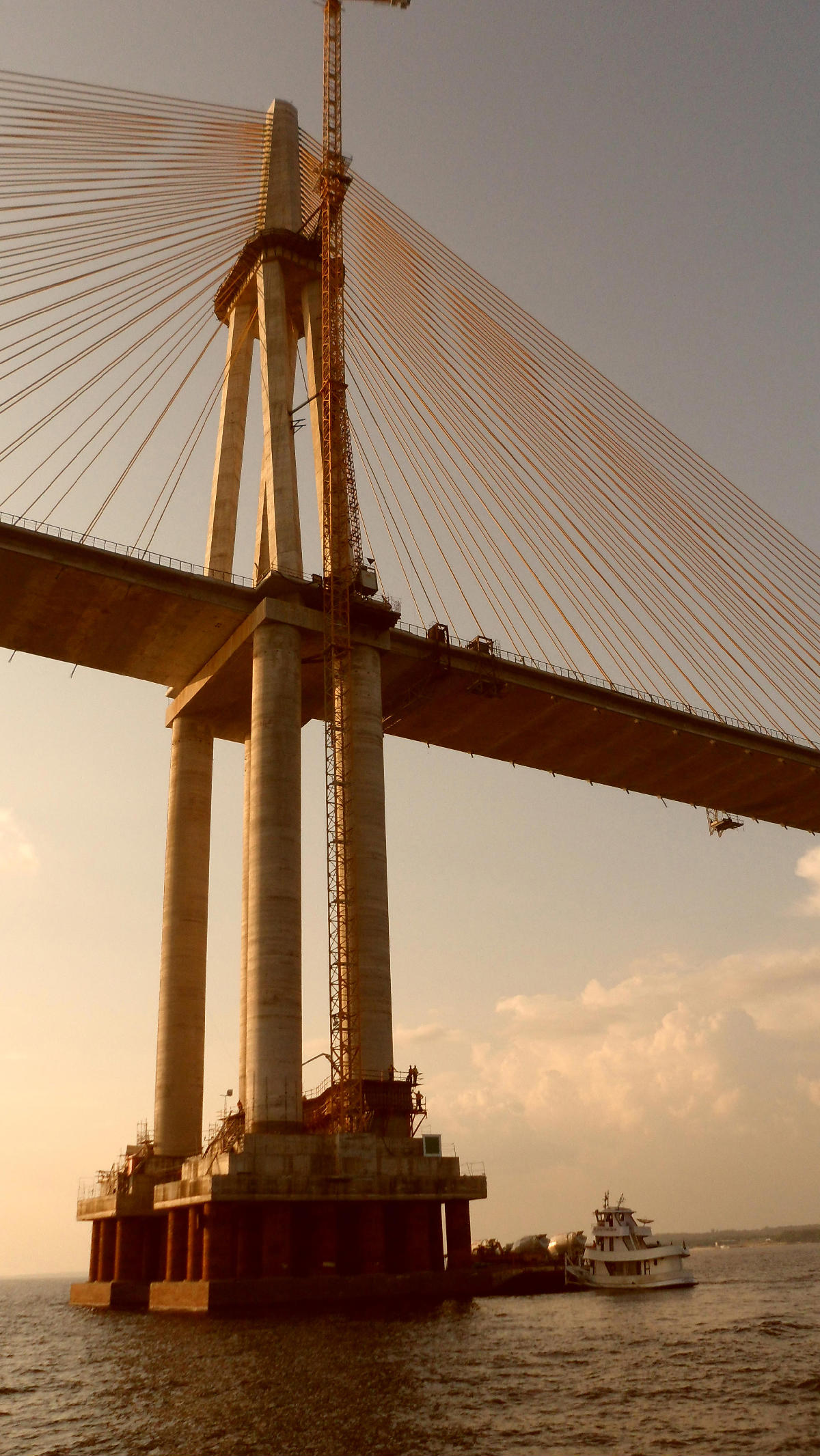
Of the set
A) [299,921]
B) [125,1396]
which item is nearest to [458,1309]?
[299,921]

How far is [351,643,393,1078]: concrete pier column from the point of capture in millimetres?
44688

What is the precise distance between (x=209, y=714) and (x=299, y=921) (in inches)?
595

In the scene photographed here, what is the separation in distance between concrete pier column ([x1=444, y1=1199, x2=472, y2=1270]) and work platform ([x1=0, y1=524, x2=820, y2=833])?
74.2 ft

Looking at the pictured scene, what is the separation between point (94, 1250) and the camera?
49844mm

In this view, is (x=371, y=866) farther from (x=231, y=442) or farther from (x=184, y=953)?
(x=231, y=442)

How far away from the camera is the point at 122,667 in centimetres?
5388

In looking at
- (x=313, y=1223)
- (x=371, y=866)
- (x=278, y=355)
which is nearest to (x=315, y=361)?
(x=278, y=355)

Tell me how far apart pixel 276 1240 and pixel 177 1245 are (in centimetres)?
537

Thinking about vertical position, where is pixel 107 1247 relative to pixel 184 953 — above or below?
below

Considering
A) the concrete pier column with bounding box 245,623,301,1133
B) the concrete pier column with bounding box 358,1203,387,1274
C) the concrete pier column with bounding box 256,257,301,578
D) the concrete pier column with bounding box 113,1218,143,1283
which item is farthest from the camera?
the concrete pier column with bounding box 256,257,301,578

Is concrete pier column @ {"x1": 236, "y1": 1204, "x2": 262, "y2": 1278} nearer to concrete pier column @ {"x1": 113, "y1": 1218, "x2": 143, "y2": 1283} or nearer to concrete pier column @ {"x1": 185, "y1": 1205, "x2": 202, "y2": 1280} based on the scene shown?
concrete pier column @ {"x1": 185, "y1": 1205, "x2": 202, "y2": 1280}

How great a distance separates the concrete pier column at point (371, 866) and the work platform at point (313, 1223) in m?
4.38

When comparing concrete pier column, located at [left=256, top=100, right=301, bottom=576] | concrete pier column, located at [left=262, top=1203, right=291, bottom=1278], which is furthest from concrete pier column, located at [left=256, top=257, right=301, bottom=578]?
concrete pier column, located at [left=262, top=1203, right=291, bottom=1278]

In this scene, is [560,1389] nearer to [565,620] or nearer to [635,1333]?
[635,1333]
